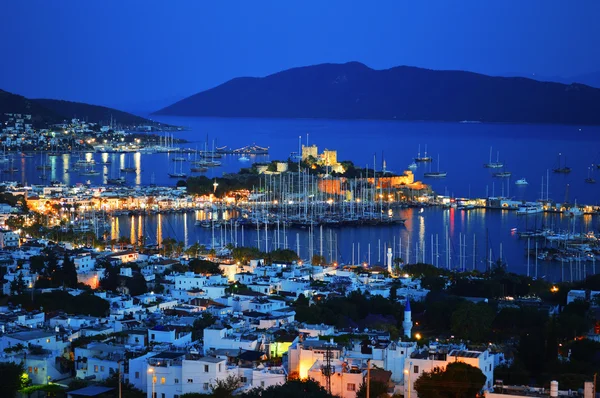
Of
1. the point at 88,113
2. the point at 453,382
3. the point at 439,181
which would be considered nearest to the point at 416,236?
the point at 453,382

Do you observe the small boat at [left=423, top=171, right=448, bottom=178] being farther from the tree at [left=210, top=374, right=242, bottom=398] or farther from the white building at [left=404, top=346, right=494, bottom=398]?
the tree at [left=210, top=374, right=242, bottom=398]

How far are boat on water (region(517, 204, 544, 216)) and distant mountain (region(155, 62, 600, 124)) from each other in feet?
230

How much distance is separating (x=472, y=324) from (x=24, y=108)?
59.2 metres

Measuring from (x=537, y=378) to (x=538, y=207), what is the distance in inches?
742

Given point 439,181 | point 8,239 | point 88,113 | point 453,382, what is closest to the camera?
point 453,382

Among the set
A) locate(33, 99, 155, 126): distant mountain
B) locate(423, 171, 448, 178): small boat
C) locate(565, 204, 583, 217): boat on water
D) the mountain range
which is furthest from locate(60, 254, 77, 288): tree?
locate(33, 99, 155, 126): distant mountain

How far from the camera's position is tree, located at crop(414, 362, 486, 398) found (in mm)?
5957

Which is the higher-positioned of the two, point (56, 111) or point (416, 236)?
point (56, 111)

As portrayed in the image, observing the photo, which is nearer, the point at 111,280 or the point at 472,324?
the point at 472,324

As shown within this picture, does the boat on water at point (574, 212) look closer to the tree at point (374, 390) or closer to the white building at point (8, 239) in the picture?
the white building at point (8, 239)

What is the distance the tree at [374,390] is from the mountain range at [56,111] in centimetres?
5773

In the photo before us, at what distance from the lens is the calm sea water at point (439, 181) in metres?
19.0

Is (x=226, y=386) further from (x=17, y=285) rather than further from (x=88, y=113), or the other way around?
(x=88, y=113)

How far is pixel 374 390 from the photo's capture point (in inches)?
238
